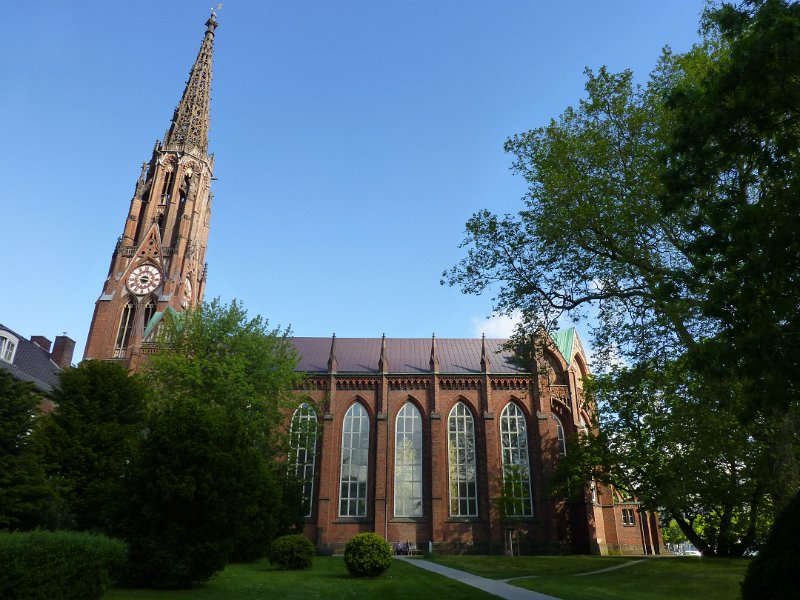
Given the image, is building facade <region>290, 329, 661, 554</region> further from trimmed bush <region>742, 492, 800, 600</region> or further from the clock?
trimmed bush <region>742, 492, 800, 600</region>

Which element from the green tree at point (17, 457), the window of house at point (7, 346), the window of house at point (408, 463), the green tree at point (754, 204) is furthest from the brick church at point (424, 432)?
the green tree at point (754, 204)

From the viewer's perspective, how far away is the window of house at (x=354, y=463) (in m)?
39.1

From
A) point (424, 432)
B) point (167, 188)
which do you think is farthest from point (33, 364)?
point (424, 432)

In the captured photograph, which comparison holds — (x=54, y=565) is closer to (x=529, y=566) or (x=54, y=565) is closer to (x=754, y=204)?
(x=754, y=204)

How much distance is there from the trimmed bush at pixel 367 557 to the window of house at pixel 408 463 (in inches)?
801

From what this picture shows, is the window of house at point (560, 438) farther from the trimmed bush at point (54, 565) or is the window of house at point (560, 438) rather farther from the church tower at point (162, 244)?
the trimmed bush at point (54, 565)

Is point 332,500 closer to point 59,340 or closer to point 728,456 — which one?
point 59,340

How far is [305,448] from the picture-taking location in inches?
1254

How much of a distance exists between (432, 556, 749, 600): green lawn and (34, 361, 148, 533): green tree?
1547cm

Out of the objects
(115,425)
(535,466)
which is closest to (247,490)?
(115,425)

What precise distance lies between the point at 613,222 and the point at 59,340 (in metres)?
42.7

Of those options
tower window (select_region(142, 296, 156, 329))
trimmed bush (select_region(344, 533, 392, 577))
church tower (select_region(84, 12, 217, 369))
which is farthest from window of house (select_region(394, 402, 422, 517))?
tower window (select_region(142, 296, 156, 329))

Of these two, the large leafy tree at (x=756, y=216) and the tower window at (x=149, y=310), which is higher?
the tower window at (x=149, y=310)

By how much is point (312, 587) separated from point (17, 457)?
869cm
